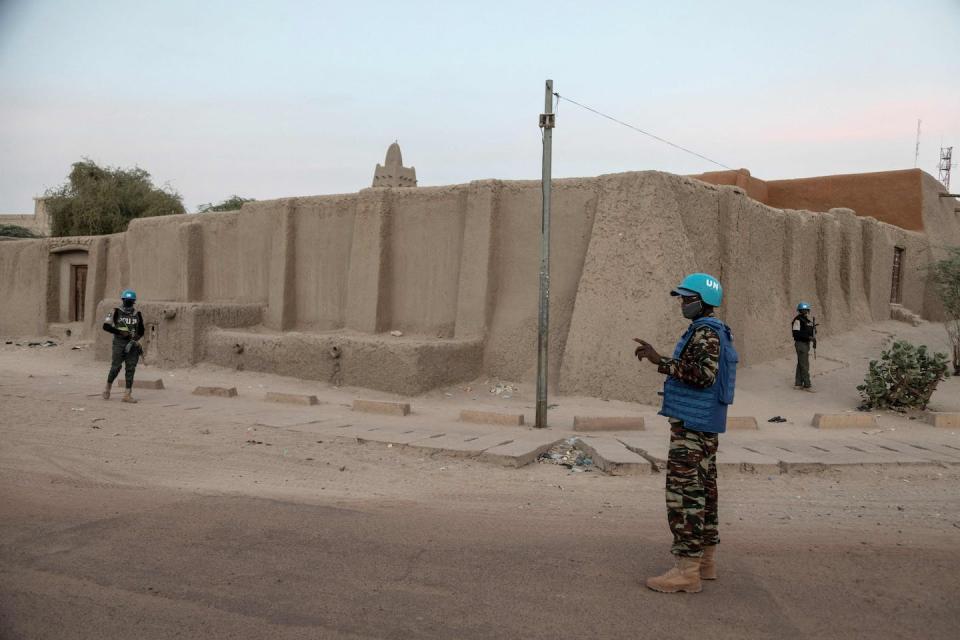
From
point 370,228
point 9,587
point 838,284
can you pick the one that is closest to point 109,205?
point 370,228

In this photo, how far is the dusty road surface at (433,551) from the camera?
3199 millimetres

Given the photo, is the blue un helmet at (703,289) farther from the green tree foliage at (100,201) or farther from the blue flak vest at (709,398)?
the green tree foliage at (100,201)

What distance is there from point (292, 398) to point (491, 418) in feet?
10.6

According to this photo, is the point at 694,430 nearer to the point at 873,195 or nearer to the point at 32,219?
the point at 873,195

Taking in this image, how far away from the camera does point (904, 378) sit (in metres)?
10.1

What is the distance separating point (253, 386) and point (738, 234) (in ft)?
29.0

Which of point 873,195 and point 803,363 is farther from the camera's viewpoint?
point 873,195

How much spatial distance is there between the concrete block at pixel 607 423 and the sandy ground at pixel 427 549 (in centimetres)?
182

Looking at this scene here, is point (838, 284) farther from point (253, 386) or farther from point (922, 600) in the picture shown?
point (922, 600)

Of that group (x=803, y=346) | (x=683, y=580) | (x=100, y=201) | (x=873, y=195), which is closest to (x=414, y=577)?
(x=683, y=580)

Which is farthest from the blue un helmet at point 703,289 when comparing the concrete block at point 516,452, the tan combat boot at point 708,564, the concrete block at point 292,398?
the concrete block at point 292,398

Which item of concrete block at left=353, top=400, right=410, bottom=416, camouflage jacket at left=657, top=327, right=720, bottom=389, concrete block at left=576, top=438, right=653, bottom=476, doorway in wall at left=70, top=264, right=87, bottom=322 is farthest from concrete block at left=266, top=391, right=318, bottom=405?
doorway in wall at left=70, top=264, right=87, bottom=322

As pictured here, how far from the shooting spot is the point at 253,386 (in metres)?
12.0

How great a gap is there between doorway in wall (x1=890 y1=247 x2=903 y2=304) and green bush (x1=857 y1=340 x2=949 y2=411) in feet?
31.9
